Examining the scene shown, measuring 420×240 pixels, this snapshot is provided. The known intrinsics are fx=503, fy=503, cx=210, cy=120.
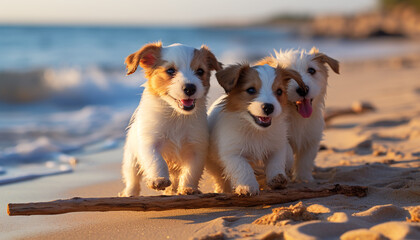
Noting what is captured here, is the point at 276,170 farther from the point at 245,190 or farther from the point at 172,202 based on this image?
the point at 172,202

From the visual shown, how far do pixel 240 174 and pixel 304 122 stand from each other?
1.14 m

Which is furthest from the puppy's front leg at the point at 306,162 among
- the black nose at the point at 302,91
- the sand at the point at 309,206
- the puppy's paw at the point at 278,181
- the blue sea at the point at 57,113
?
the blue sea at the point at 57,113

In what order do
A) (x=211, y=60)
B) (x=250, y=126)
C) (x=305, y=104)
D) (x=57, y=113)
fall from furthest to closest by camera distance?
(x=57, y=113) < (x=305, y=104) < (x=211, y=60) < (x=250, y=126)

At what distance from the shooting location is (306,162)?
509cm

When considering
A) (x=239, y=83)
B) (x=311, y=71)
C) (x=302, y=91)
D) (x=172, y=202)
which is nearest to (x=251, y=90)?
(x=239, y=83)

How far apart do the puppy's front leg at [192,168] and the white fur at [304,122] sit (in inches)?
40.1

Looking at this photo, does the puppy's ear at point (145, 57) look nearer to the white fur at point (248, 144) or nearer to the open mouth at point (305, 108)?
the white fur at point (248, 144)

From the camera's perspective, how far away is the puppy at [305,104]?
4727mm

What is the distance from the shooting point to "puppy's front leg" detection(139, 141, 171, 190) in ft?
13.5

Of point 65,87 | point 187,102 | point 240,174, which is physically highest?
point 65,87

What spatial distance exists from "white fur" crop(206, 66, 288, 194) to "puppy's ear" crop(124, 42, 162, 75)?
2.41 feet

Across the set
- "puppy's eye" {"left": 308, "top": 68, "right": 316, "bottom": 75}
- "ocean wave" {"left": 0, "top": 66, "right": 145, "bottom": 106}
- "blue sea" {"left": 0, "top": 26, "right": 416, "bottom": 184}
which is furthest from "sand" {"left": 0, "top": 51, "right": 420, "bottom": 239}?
"ocean wave" {"left": 0, "top": 66, "right": 145, "bottom": 106}

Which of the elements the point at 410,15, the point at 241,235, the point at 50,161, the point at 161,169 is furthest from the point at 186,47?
the point at 410,15

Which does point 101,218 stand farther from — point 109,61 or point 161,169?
point 109,61
